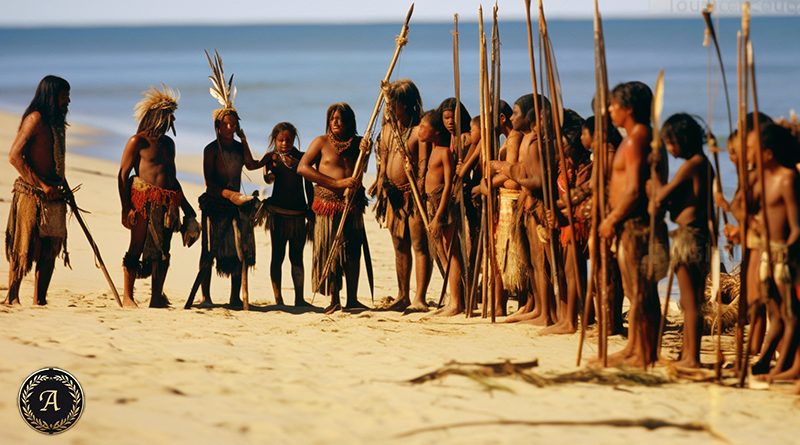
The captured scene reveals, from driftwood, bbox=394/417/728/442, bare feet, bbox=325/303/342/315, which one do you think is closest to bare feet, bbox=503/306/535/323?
bare feet, bbox=325/303/342/315

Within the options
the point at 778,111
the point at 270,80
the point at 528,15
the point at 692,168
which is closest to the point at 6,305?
the point at 528,15

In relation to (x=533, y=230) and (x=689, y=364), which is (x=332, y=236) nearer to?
(x=533, y=230)

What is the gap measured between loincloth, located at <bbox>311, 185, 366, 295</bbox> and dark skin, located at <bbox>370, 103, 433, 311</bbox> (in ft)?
1.05

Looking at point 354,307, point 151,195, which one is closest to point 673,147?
point 354,307

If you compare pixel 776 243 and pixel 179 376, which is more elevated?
pixel 776 243

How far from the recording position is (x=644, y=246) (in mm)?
6793

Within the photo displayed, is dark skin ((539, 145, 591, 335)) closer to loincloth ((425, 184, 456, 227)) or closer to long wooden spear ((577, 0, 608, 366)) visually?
long wooden spear ((577, 0, 608, 366))

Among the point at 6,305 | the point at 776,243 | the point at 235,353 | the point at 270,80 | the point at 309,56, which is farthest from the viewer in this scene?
the point at 309,56

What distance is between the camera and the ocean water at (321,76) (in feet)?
97.5

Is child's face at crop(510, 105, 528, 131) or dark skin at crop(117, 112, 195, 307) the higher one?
child's face at crop(510, 105, 528, 131)

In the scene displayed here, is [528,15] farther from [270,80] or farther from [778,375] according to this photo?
[270,80]

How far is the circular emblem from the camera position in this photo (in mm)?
5437

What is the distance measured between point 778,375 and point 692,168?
118 cm

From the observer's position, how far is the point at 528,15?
7.41 meters
